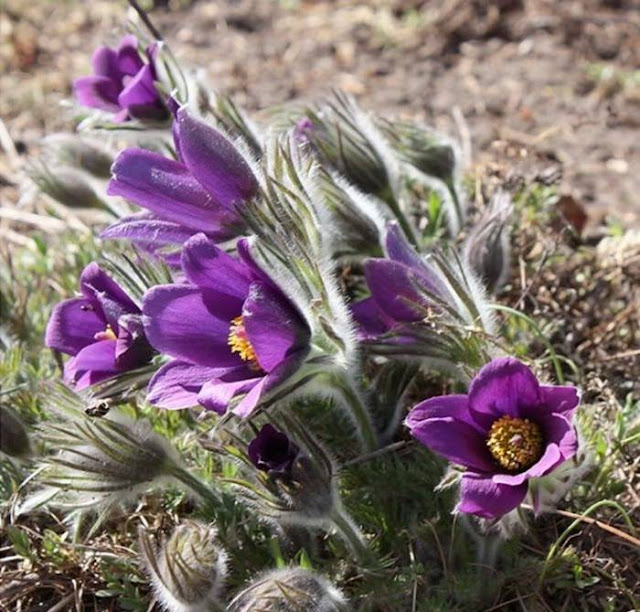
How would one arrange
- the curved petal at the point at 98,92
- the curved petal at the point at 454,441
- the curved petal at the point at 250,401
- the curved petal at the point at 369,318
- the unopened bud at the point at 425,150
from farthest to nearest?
the unopened bud at the point at 425,150 → the curved petal at the point at 98,92 → the curved petal at the point at 369,318 → the curved petal at the point at 454,441 → the curved petal at the point at 250,401

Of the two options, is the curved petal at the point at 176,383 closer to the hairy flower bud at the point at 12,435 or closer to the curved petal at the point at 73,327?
the curved petal at the point at 73,327

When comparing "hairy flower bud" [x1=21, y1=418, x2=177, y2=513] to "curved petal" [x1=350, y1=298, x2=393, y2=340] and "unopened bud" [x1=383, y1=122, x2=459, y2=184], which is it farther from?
"unopened bud" [x1=383, y1=122, x2=459, y2=184]

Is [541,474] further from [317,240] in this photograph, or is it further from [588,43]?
[588,43]

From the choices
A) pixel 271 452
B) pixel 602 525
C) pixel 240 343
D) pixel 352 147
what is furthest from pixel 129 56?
pixel 602 525

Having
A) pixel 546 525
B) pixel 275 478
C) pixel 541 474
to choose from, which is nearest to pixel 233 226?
pixel 275 478

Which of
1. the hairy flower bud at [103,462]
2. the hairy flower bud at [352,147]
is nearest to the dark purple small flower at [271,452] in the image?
the hairy flower bud at [103,462]

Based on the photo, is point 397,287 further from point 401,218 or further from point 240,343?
point 401,218

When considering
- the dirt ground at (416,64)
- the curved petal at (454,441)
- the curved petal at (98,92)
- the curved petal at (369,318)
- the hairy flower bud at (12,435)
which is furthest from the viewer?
the dirt ground at (416,64)

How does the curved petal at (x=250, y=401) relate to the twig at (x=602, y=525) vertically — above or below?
above
